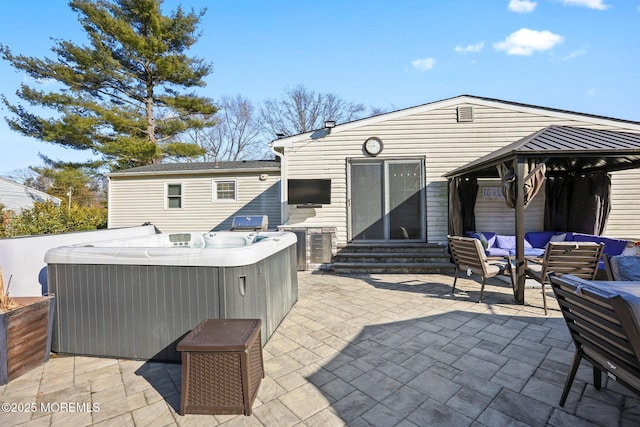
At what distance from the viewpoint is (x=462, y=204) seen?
6.45m

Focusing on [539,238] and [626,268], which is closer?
[626,268]

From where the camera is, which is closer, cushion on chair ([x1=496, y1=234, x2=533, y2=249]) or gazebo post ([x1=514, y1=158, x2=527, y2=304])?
gazebo post ([x1=514, y1=158, x2=527, y2=304])

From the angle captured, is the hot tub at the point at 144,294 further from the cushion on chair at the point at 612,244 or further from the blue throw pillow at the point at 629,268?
the cushion on chair at the point at 612,244

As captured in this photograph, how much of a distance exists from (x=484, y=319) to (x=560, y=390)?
56.5 inches

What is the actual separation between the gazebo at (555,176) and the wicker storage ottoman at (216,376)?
12.9 feet

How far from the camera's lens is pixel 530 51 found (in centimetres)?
721

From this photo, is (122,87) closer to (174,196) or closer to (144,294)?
(174,196)

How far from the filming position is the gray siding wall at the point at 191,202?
9812 mm

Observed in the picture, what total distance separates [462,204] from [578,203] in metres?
2.38

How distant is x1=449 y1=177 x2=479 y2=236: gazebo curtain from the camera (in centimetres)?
629

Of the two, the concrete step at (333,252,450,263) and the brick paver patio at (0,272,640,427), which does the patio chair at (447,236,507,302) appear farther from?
the concrete step at (333,252,450,263)

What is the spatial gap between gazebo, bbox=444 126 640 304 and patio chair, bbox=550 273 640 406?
2519 mm

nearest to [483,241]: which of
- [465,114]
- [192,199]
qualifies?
[465,114]

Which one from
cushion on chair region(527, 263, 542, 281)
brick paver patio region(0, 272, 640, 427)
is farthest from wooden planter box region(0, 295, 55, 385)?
cushion on chair region(527, 263, 542, 281)
